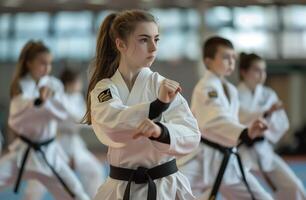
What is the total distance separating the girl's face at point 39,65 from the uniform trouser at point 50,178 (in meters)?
0.75

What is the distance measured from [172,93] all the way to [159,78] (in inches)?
15.3

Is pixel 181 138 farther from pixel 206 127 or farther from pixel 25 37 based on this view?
pixel 25 37

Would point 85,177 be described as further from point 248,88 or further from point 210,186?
point 210,186

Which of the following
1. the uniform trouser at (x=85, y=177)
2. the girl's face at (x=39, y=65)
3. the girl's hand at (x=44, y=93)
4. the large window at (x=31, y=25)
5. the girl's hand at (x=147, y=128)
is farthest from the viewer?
the large window at (x=31, y=25)

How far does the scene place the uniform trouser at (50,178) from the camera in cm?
520

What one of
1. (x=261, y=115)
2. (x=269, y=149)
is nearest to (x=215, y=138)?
(x=261, y=115)

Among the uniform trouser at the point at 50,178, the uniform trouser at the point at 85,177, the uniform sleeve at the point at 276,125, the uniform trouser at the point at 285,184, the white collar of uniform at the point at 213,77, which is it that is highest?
the white collar of uniform at the point at 213,77

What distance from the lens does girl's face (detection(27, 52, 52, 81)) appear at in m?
5.51

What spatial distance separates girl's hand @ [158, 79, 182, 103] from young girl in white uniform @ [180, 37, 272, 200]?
1776mm

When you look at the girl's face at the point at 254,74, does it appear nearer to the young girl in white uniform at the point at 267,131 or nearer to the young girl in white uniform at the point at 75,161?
the young girl in white uniform at the point at 267,131

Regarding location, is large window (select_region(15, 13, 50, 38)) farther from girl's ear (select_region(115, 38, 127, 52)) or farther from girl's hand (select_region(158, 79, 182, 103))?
girl's hand (select_region(158, 79, 182, 103))

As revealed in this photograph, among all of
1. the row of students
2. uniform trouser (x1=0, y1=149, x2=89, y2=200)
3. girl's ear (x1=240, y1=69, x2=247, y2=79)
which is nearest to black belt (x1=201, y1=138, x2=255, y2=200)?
the row of students

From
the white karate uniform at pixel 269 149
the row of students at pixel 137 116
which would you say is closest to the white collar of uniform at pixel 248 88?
the white karate uniform at pixel 269 149

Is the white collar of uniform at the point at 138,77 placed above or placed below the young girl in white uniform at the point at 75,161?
above
